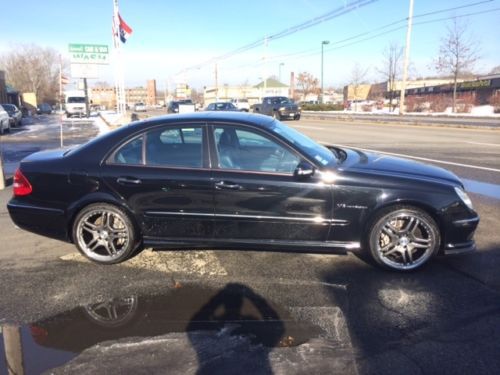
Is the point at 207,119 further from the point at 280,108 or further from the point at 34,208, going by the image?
the point at 280,108

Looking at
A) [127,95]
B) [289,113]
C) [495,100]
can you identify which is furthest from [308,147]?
[127,95]

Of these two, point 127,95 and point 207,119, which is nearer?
point 207,119

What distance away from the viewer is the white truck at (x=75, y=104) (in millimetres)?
42578

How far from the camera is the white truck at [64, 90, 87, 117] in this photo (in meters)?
42.6

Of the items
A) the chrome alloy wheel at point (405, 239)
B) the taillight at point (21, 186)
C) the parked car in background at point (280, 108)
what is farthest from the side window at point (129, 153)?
the parked car in background at point (280, 108)

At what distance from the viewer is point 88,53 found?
3022cm

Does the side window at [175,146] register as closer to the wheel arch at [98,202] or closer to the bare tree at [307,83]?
the wheel arch at [98,202]

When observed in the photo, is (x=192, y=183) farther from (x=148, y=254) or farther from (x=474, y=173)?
(x=474, y=173)

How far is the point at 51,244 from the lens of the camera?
5223 millimetres

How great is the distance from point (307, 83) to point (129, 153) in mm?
93639

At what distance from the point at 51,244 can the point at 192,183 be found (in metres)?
2.16

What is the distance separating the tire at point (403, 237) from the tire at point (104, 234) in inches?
97.1

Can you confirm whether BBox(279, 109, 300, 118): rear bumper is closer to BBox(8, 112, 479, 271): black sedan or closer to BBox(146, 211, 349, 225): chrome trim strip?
BBox(8, 112, 479, 271): black sedan

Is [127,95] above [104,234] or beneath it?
above
